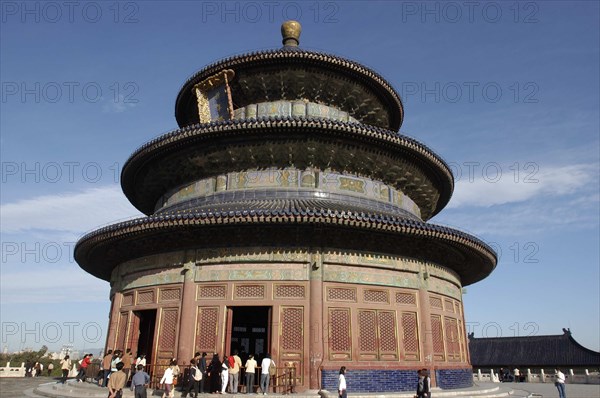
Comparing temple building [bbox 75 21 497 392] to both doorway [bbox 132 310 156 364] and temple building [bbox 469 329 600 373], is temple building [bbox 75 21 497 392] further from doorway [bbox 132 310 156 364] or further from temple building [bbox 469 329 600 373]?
temple building [bbox 469 329 600 373]

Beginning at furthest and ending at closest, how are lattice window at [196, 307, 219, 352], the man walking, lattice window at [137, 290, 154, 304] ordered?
1. lattice window at [137, 290, 154, 304]
2. lattice window at [196, 307, 219, 352]
3. the man walking

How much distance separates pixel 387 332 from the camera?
15.9 meters

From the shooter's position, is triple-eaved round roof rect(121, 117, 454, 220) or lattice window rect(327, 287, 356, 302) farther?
triple-eaved round roof rect(121, 117, 454, 220)

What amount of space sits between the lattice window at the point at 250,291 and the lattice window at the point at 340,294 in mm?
2204

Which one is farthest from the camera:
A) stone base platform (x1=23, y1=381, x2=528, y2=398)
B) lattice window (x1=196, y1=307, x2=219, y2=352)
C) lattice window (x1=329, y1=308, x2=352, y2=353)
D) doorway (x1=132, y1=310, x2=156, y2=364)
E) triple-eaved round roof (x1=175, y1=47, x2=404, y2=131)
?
triple-eaved round roof (x1=175, y1=47, x2=404, y2=131)

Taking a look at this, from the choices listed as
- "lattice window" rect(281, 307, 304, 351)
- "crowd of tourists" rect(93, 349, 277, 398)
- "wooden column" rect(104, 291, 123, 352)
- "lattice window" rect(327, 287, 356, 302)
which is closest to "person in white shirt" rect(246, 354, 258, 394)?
"crowd of tourists" rect(93, 349, 277, 398)

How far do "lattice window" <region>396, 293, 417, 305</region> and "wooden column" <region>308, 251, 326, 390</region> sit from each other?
3035mm

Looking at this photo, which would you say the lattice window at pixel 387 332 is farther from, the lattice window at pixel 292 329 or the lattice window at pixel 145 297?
the lattice window at pixel 145 297

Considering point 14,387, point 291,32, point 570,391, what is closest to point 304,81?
point 291,32

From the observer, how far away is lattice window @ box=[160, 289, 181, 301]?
52.8 feet

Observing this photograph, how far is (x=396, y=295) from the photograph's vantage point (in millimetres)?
16406

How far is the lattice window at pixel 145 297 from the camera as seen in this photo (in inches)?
662

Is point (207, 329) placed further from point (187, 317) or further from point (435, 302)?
point (435, 302)

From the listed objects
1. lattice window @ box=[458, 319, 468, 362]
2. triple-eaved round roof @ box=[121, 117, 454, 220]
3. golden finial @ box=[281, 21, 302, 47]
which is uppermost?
golden finial @ box=[281, 21, 302, 47]
